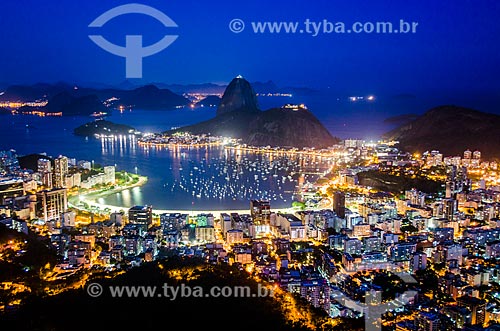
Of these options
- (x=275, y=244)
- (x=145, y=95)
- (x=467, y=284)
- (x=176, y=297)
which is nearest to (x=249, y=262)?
(x=275, y=244)

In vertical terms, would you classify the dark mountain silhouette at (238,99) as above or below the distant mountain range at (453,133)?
above

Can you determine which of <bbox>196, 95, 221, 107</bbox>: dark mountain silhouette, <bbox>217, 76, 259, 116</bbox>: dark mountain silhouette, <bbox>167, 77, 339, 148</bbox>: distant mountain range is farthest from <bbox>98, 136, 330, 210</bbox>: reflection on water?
<bbox>196, 95, 221, 107</bbox>: dark mountain silhouette

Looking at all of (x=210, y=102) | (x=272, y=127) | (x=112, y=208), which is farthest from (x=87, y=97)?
(x=112, y=208)

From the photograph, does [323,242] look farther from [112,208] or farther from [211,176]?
[211,176]

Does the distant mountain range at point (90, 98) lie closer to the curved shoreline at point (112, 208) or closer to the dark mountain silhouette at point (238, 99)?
the dark mountain silhouette at point (238, 99)

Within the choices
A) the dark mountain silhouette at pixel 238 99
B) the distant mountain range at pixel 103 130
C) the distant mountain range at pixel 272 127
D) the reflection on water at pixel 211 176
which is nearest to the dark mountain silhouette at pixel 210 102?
the dark mountain silhouette at pixel 238 99

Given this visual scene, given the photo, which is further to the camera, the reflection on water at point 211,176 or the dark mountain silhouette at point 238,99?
the dark mountain silhouette at point 238,99

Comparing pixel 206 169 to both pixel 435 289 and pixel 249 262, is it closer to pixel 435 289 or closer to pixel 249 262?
pixel 249 262
